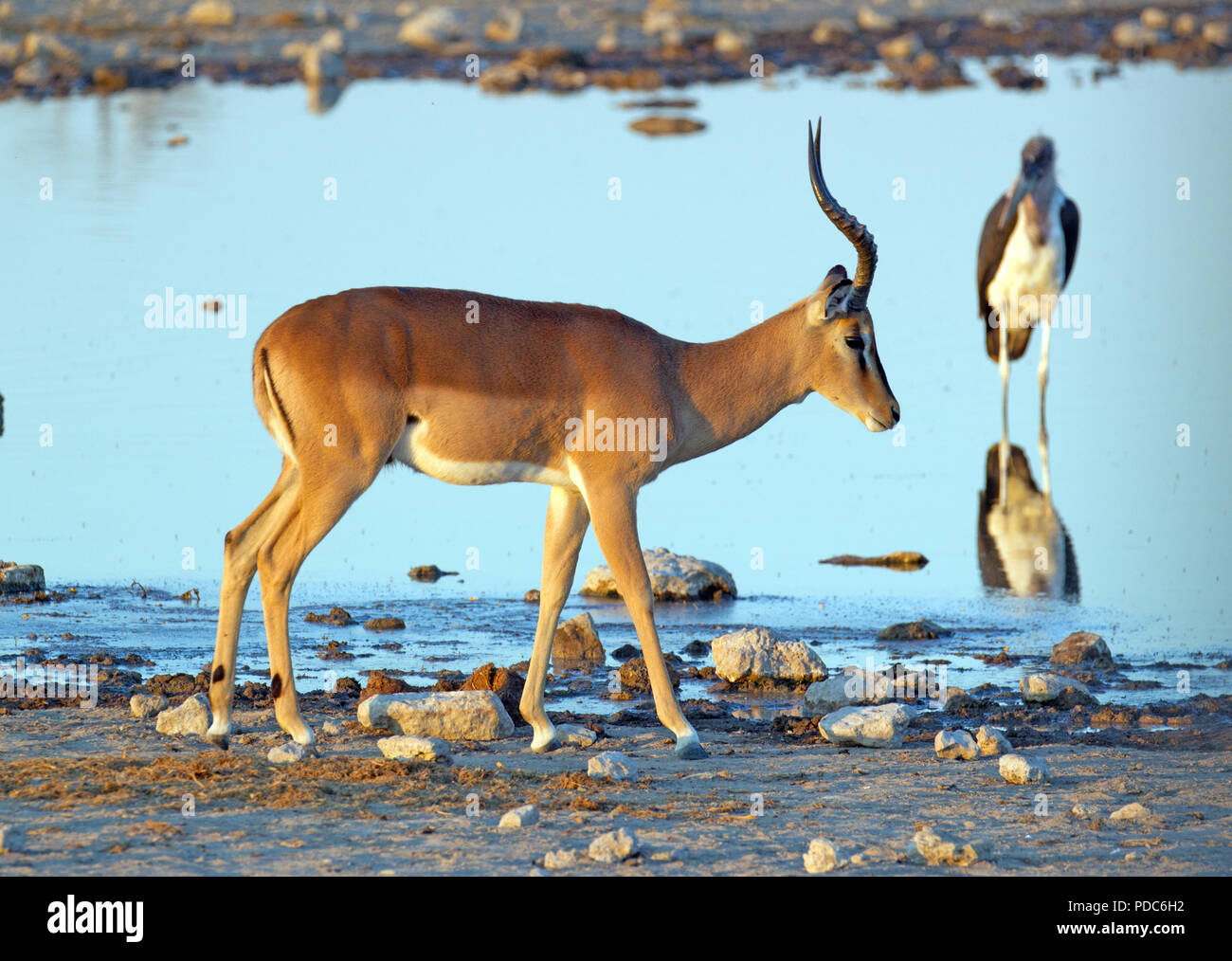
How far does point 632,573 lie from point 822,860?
7.46 ft

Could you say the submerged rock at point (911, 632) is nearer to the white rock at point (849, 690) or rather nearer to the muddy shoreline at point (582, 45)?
the white rock at point (849, 690)

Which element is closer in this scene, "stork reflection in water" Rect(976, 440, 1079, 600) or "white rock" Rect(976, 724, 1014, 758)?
"white rock" Rect(976, 724, 1014, 758)

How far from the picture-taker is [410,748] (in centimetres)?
Answer: 835

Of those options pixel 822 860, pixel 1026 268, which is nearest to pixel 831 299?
pixel 822 860

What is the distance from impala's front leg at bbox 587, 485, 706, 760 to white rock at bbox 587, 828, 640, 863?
6.02 ft

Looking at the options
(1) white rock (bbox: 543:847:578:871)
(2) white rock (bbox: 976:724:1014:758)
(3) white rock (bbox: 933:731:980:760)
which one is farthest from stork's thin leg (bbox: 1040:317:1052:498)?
(1) white rock (bbox: 543:847:578:871)

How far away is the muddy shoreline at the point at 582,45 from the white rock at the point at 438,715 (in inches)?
1073

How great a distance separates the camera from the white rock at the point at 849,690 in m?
9.69

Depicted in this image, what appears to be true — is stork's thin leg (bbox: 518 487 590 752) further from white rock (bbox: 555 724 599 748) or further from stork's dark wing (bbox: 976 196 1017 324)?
stork's dark wing (bbox: 976 196 1017 324)

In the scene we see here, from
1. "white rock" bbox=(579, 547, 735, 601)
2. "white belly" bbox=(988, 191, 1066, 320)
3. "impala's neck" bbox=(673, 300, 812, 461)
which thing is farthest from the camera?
"white belly" bbox=(988, 191, 1066, 320)

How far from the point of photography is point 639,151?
1170 inches

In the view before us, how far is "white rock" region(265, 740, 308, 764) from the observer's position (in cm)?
822

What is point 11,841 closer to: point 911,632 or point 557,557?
point 557,557
